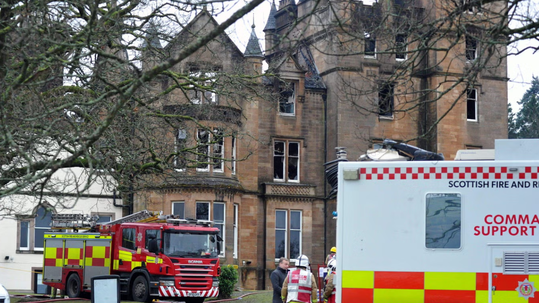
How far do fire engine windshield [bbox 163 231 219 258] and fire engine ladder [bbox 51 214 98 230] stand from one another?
4.24m

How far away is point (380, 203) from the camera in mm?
9469

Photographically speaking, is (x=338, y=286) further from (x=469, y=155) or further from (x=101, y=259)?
(x=101, y=259)

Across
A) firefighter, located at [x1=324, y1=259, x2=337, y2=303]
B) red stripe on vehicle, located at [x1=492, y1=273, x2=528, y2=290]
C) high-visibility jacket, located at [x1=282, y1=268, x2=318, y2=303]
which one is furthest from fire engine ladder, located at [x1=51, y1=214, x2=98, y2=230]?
red stripe on vehicle, located at [x1=492, y1=273, x2=528, y2=290]

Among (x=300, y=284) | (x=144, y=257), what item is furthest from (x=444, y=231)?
(x=144, y=257)

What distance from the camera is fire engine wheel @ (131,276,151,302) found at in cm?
2220

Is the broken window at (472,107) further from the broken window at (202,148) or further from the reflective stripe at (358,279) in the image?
the reflective stripe at (358,279)

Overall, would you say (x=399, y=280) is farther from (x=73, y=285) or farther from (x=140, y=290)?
(x=73, y=285)

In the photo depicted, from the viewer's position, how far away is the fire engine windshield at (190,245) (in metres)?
22.5

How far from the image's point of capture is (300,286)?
12.0 m

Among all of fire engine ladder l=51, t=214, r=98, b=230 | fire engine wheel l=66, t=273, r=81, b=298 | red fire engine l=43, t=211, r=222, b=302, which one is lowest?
fire engine wheel l=66, t=273, r=81, b=298

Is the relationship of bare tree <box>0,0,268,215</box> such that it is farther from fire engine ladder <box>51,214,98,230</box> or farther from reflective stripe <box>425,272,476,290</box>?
fire engine ladder <box>51,214,98,230</box>

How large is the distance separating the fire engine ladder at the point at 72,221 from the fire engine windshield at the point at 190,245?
13.9 feet

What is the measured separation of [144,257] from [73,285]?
11.6 feet

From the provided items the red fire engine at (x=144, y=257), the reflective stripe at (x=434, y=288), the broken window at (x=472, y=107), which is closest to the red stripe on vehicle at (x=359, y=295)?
the reflective stripe at (x=434, y=288)
